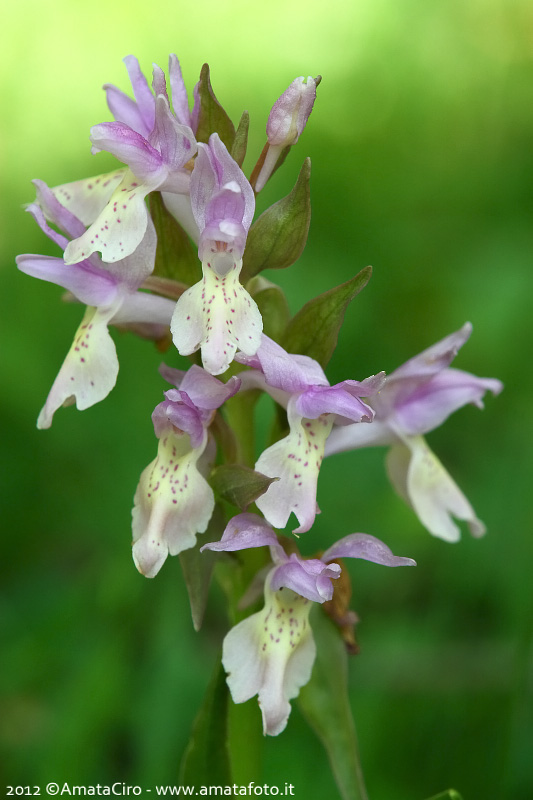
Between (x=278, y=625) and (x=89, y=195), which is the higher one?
(x=89, y=195)

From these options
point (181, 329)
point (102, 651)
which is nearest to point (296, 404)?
point (181, 329)

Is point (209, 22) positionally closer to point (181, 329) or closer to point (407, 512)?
point (407, 512)

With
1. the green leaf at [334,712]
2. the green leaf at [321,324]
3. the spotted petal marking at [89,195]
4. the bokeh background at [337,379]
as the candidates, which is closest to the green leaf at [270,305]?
the green leaf at [321,324]

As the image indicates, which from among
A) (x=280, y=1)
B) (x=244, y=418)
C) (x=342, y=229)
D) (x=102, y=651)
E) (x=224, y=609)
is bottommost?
(x=224, y=609)

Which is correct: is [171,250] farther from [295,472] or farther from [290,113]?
[295,472]

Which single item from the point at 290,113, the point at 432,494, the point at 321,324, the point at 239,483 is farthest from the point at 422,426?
the point at 290,113

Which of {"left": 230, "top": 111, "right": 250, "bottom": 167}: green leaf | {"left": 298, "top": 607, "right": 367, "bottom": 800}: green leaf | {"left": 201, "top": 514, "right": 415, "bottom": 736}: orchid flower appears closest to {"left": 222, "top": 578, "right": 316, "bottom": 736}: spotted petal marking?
{"left": 201, "top": 514, "right": 415, "bottom": 736}: orchid flower
